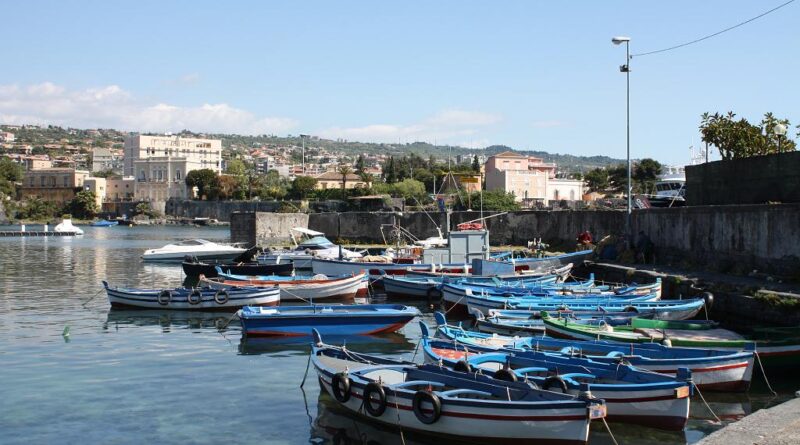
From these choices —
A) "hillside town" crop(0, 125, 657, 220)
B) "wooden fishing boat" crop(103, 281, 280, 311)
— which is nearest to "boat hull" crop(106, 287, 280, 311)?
"wooden fishing boat" crop(103, 281, 280, 311)

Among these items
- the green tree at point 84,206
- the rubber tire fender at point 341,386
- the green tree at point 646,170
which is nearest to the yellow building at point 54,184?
the green tree at point 84,206

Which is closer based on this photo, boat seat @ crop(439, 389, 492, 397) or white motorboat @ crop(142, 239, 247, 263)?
boat seat @ crop(439, 389, 492, 397)

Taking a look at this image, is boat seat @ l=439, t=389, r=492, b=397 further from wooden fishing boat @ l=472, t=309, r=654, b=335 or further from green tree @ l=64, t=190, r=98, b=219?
green tree @ l=64, t=190, r=98, b=219

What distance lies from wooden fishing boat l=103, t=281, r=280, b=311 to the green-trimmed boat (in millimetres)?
11053

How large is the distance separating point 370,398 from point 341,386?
790 mm

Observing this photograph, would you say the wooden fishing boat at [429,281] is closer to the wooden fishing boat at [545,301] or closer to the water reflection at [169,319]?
the wooden fishing boat at [545,301]

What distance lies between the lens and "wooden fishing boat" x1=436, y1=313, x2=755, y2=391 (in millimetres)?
14352

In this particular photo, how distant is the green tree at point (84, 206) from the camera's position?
160 meters

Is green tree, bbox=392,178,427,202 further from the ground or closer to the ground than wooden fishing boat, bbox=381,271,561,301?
further from the ground

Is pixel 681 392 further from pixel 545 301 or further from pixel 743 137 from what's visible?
pixel 743 137

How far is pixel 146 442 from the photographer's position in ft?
42.8

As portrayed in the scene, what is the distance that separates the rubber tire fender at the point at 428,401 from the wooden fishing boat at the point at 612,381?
54.7 inches

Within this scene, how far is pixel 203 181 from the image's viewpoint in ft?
522

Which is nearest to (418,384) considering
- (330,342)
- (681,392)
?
(681,392)
